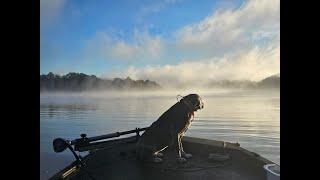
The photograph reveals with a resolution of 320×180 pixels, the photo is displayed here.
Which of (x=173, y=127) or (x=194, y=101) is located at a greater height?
(x=194, y=101)

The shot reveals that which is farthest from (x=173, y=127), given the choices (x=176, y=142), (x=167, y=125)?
(x=176, y=142)

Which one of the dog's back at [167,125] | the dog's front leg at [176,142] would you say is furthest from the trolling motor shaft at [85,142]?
the dog's front leg at [176,142]

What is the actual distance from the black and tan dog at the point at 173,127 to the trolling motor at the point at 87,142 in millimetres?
194

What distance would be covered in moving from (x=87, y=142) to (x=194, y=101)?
134 cm

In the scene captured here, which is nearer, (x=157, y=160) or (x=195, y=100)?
(x=157, y=160)

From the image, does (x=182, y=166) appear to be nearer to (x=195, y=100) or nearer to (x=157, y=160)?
(x=157, y=160)

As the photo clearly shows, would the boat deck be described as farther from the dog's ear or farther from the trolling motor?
the dog's ear

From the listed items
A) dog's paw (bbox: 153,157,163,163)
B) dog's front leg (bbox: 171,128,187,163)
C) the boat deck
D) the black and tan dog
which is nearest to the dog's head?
the black and tan dog

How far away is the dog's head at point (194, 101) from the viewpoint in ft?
11.9

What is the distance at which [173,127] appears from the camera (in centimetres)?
367
